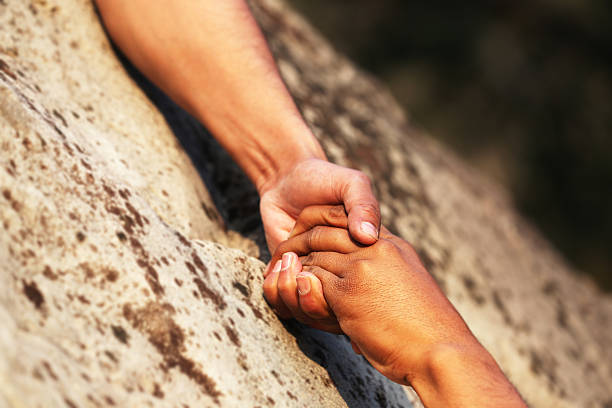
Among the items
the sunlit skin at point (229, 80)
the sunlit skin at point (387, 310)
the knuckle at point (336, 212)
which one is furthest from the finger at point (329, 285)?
the sunlit skin at point (229, 80)

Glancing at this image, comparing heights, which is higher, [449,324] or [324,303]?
[449,324]

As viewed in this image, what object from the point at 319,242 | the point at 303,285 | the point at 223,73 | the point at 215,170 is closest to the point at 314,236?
the point at 319,242

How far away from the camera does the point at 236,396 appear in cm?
84

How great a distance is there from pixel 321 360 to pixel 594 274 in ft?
17.8

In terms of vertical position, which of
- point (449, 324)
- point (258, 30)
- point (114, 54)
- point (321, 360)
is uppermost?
point (258, 30)

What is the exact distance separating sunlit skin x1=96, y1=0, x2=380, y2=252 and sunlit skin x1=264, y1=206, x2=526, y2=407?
0.19 metres

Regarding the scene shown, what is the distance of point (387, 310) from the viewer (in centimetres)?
92

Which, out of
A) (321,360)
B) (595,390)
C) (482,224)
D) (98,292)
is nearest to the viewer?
(98,292)

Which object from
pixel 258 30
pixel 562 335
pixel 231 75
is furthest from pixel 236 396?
pixel 562 335

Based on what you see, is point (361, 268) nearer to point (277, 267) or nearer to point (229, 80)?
point (277, 267)

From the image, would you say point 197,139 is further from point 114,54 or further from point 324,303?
point 324,303

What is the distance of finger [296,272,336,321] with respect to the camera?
0.99 meters

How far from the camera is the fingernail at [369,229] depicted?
3.22 ft

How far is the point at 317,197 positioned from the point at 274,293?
Answer: 0.21m
